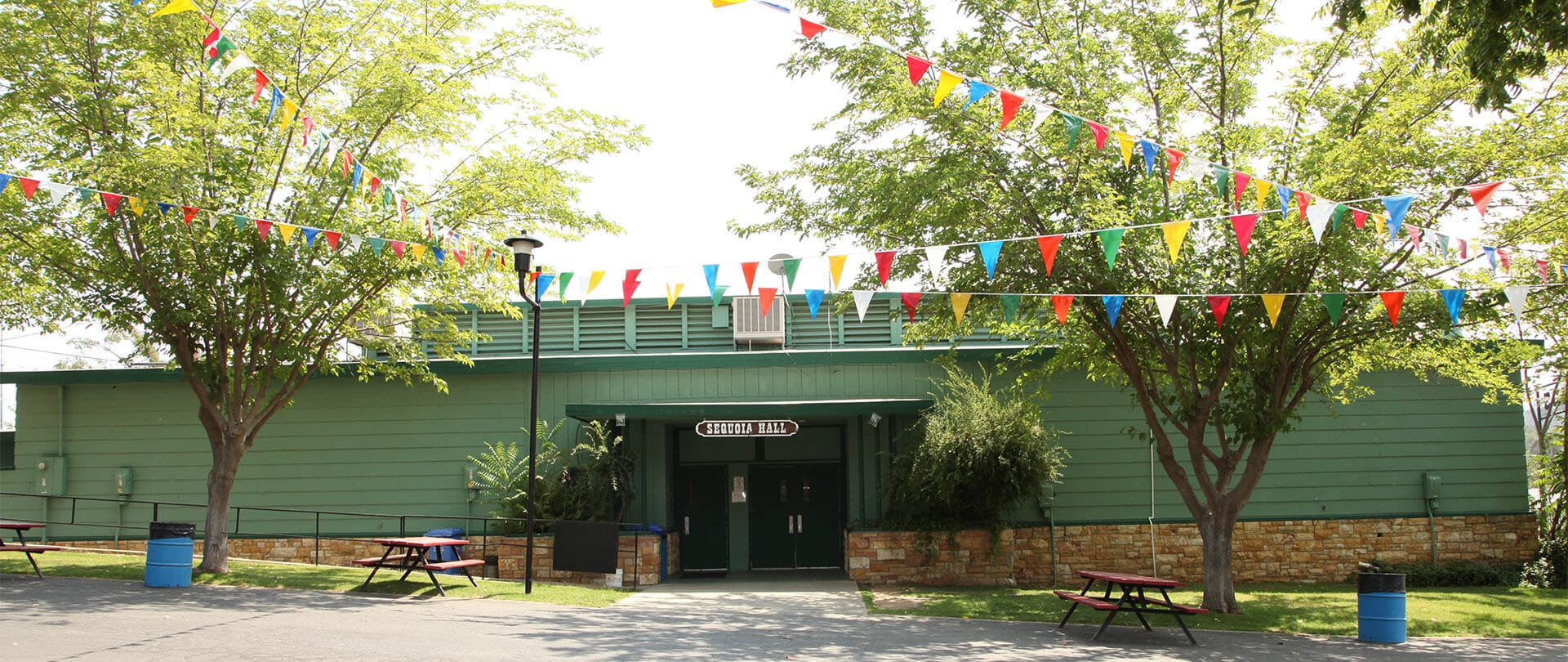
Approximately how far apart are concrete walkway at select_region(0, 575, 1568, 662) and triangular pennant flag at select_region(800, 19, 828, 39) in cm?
509

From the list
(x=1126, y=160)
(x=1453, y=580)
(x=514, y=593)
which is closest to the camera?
(x=1126, y=160)

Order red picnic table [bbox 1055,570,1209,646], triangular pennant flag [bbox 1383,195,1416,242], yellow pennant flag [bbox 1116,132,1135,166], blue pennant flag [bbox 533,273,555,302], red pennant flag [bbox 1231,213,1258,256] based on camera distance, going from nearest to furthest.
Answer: triangular pennant flag [bbox 1383,195,1416,242], yellow pennant flag [bbox 1116,132,1135,166], red pennant flag [bbox 1231,213,1258,256], red picnic table [bbox 1055,570,1209,646], blue pennant flag [bbox 533,273,555,302]

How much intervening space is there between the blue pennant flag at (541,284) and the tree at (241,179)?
71 cm

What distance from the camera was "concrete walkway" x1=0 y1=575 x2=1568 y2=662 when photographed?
8.88m

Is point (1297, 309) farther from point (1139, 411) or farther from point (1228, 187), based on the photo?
point (1139, 411)

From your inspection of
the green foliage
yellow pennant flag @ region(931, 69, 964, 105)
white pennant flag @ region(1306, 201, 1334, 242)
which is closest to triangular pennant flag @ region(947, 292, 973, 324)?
yellow pennant flag @ region(931, 69, 964, 105)

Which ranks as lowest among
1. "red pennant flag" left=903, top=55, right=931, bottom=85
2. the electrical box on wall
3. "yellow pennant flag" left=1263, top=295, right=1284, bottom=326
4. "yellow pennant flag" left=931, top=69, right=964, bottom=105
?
the electrical box on wall

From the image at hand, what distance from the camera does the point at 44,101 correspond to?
12.8 m

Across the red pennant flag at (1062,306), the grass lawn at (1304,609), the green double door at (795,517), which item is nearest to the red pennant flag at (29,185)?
the grass lawn at (1304,609)

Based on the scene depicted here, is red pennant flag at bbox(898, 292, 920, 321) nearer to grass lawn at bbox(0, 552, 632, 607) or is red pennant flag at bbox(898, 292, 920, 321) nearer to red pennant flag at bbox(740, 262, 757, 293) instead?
red pennant flag at bbox(740, 262, 757, 293)

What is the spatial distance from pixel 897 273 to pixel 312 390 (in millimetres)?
9704

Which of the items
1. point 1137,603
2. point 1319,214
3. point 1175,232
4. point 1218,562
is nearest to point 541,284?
point 1175,232

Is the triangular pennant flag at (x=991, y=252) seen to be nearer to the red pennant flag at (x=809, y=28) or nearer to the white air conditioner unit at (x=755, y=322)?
the red pennant flag at (x=809, y=28)

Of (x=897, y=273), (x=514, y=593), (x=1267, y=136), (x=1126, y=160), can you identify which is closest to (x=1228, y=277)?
(x=1267, y=136)
